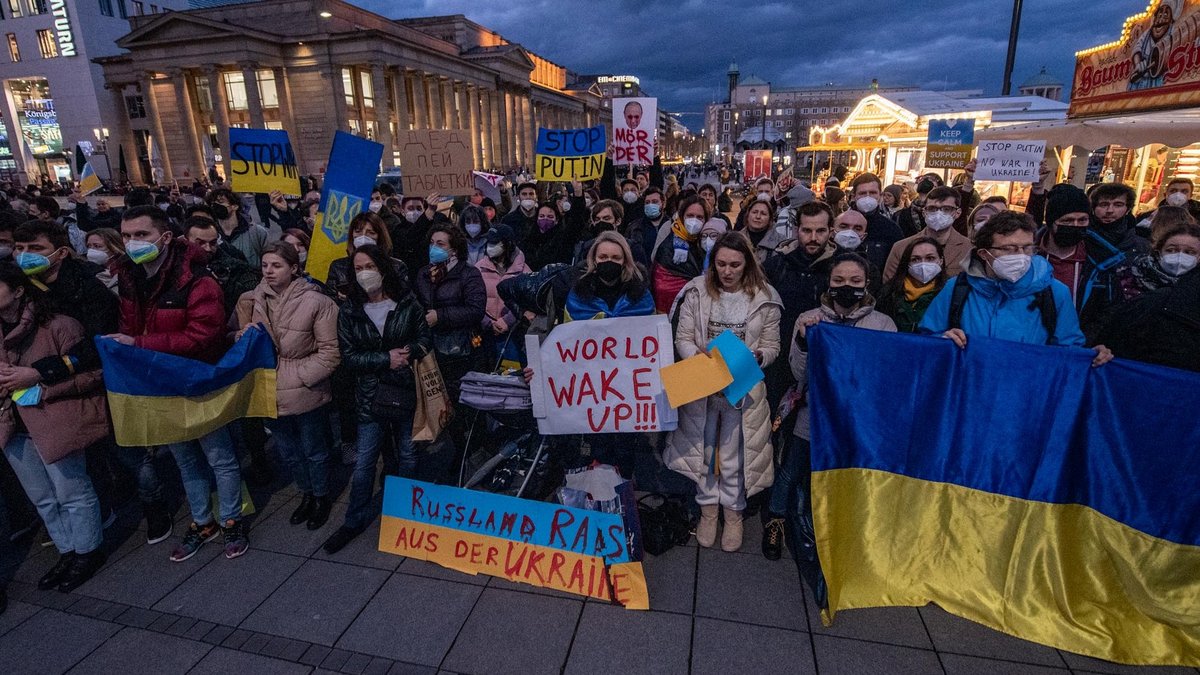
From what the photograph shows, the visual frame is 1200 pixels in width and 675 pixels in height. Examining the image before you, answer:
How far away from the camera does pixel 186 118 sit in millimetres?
48844

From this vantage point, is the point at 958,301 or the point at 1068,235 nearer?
the point at 958,301

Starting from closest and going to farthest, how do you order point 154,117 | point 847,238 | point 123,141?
point 847,238, point 154,117, point 123,141

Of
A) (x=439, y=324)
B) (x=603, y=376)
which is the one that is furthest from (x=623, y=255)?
(x=439, y=324)

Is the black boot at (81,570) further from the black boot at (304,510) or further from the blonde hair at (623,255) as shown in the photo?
the blonde hair at (623,255)

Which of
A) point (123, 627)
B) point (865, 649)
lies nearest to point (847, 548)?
point (865, 649)

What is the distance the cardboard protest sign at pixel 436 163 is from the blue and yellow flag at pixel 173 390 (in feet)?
14.3

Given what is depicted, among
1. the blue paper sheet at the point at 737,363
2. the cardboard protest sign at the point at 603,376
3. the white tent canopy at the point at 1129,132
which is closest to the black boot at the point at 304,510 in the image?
the cardboard protest sign at the point at 603,376

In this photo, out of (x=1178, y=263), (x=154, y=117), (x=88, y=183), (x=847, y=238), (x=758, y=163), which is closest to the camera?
(x=1178, y=263)

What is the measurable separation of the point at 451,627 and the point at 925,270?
12.1 feet

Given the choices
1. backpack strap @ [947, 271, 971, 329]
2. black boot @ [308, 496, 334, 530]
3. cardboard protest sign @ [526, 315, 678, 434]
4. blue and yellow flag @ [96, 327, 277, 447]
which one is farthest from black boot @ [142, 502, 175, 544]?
backpack strap @ [947, 271, 971, 329]

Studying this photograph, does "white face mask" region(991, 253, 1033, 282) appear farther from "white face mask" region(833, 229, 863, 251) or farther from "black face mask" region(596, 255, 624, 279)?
"black face mask" region(596, 255, 624, 279)

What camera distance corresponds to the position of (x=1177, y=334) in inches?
123

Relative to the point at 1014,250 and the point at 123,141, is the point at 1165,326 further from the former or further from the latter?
the point at 123,141

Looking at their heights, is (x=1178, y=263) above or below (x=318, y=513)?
above
